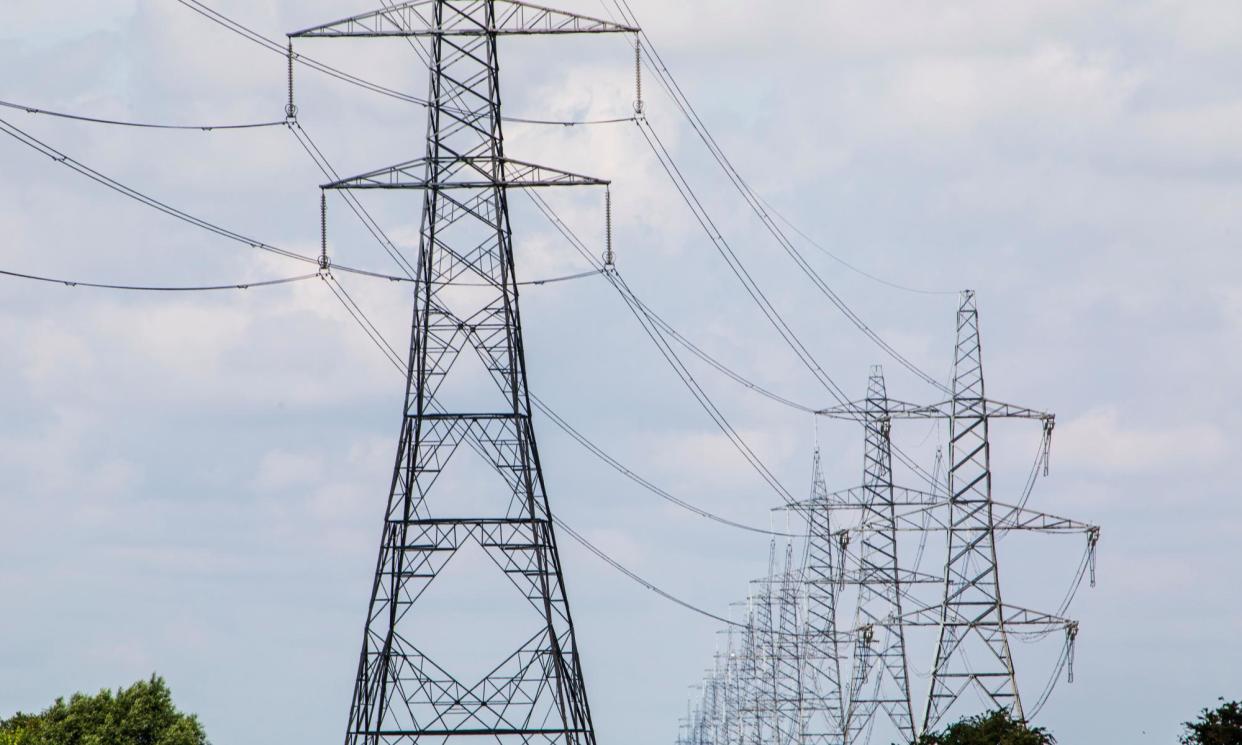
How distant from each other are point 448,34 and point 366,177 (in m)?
4.56

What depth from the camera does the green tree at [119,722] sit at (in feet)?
252

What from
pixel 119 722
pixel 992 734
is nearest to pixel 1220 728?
pixel 992 734

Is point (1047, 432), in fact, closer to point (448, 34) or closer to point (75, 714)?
point (448, 34)

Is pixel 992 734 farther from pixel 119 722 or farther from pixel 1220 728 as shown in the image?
pixel 119 722

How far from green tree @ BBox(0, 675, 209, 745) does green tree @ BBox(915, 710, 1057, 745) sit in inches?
1127

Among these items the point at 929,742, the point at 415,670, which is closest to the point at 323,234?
the point at 415,670

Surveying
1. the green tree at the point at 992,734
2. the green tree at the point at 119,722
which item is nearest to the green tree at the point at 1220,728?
the green tree at the point at 992,734

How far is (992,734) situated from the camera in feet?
201

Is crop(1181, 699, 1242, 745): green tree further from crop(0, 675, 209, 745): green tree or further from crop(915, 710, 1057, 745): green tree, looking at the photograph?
crop(0, 675, 209, 745): green tree

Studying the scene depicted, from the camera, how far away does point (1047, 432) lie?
6869 centimetres

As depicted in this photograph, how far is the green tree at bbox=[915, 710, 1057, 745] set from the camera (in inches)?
2359

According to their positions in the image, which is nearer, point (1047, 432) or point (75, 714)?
point (1047, 432)

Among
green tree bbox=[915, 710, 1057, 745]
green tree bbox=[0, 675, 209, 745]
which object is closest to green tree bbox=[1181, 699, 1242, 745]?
green tree bbox=[915, 710, 1057, 745]

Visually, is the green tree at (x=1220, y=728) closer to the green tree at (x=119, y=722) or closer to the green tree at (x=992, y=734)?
the green tree at (x=992, y=734)
